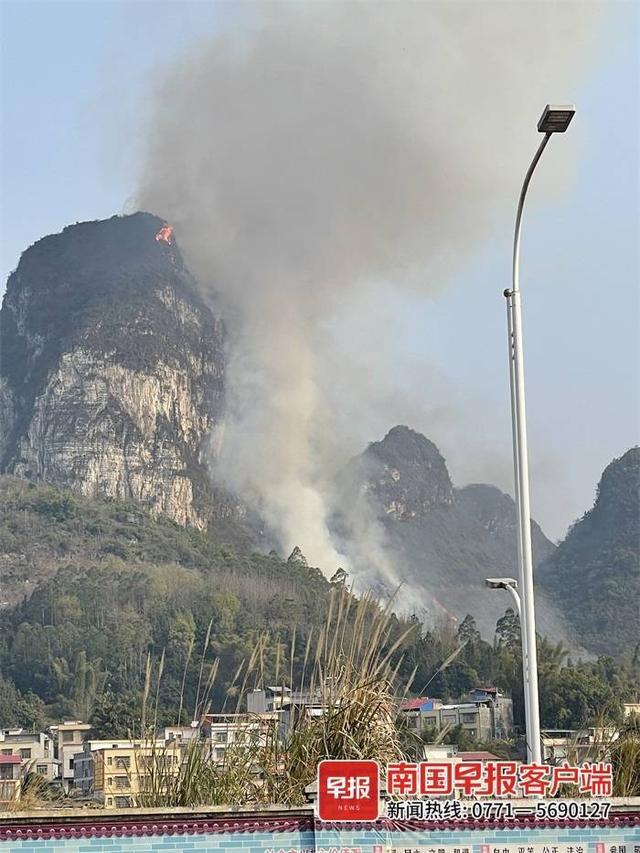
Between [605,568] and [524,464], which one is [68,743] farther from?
[605,568]

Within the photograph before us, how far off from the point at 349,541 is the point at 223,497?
17.9 metres

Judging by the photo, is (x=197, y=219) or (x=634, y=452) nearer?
(x=634, y=452)

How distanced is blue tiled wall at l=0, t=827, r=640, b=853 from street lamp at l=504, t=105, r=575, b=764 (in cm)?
108

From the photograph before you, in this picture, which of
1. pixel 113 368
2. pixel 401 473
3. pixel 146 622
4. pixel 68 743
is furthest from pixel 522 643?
pixel 401 473

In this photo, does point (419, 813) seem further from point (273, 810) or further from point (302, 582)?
point (302, 582)

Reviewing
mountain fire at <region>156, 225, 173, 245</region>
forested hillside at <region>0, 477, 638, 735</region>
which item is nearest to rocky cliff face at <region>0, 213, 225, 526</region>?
mountain fire at <region>156, 225, 173, 245</region>

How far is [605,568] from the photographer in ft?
416

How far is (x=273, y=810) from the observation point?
25.2 feet

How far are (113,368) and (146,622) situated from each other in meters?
46.0

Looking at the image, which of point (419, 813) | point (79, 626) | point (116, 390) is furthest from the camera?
point (116, 390)

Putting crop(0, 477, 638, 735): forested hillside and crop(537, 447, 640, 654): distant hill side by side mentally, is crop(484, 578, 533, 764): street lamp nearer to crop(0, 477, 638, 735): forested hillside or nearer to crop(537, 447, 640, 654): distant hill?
crop(0, 477, 638, 735): forested hillside

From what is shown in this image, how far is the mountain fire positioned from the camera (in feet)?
522

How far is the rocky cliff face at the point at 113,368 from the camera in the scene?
135375mm

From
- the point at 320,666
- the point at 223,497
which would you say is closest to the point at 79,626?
the point at 223,497
